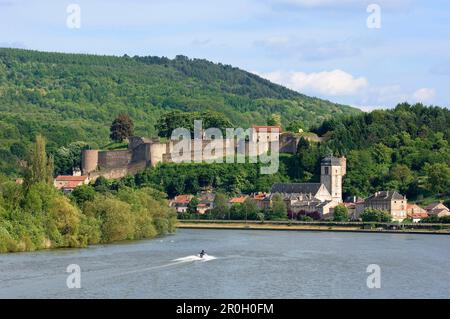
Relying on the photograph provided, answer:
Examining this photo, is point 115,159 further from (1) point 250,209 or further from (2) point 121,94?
(2) point 121,94

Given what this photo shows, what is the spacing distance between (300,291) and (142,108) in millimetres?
111123

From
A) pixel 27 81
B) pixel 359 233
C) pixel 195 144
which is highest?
pixel 27 81

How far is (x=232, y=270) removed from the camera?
128 feet

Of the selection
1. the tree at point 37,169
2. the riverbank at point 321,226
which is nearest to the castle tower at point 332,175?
the riverbank at point 321,226

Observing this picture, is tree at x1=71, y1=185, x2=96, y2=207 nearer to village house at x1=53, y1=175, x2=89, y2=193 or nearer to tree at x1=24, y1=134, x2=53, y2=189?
tree at x1=24, y1=134, x2=53, y2=189

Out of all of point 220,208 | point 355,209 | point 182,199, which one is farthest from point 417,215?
point 182,199

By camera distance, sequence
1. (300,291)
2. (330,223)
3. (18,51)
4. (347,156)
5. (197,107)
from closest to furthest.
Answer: (300,291)
(330,223)
(347,156)
(197,107)
(18,51)

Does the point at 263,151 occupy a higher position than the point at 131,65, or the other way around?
the point at 131,65

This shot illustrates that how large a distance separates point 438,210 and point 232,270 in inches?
1388

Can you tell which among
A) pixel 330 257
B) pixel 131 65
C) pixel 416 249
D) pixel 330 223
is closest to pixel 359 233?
pixel 330 223

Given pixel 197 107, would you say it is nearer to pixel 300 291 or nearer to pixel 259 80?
pixel 259 80

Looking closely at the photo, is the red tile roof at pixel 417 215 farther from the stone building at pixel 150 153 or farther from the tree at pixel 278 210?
the stone building at pixel 150 153

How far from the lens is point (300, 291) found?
110 ft

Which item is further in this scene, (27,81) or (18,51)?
(18,51)
